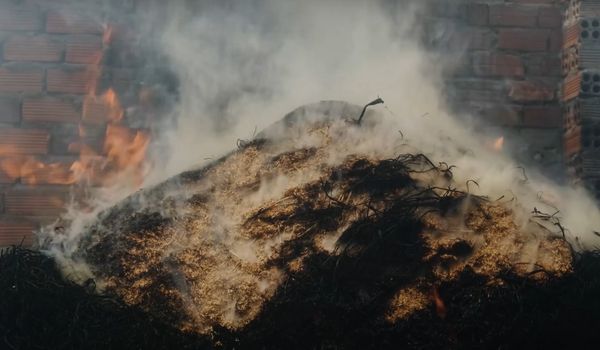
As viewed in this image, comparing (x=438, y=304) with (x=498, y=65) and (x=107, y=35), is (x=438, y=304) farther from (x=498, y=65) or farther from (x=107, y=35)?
(x=107, y=35)

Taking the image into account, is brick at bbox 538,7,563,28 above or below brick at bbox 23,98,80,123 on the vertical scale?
above

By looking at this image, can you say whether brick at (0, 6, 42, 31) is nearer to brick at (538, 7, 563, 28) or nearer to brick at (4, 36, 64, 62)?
brick at (4, 36, 64, 62)

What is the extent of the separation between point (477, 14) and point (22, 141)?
2703 millimetres

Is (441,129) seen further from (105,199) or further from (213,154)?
(105,199)

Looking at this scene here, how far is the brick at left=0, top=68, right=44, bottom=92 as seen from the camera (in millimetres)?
3492

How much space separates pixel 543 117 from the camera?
11.8ft

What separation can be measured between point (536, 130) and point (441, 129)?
2.08ft

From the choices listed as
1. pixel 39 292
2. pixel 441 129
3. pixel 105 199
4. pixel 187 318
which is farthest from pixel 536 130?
pixel 39 292

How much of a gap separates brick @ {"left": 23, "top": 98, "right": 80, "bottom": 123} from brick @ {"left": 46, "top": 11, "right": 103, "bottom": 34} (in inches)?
16.1

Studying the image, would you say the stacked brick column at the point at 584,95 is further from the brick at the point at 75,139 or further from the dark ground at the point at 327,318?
the brick at the point at 75,139

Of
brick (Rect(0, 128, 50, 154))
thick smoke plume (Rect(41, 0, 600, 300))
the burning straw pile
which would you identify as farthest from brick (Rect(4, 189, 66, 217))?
the burning straw pile

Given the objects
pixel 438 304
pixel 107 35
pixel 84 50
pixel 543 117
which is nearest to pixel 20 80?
pixel 84 50

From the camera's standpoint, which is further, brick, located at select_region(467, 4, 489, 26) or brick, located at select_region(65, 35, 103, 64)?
brick, located at select_region(467, 4, 489, 26)

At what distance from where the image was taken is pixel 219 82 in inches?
139
